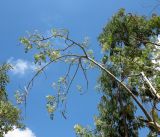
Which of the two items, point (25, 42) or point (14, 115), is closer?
point (25, 42)

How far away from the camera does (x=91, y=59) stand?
14.3 m

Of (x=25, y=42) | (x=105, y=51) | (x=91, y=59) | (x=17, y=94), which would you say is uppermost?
(x=105, y=51)

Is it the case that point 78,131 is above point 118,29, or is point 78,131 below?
below

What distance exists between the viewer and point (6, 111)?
2581cm

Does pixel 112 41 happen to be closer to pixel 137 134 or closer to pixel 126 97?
pixel 126 97

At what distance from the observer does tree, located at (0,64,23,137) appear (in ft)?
81.9

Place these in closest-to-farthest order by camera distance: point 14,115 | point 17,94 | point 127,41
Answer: point 17,94
point 127,41
point 14,115

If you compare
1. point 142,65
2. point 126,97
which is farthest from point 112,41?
point 142,65

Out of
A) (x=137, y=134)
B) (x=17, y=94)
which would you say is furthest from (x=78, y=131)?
(x=17, y=94)

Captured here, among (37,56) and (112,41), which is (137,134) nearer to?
(112,41)

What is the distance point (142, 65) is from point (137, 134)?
658cm

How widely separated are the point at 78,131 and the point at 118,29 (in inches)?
244

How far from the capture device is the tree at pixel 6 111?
24969 millimetres

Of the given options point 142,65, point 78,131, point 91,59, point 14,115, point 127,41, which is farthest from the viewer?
point 14,115
